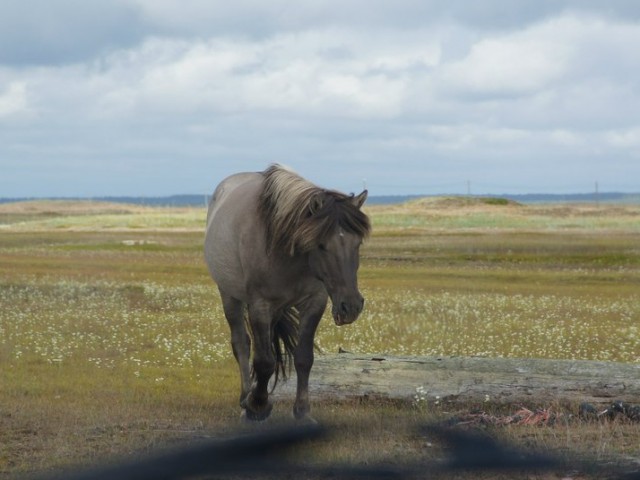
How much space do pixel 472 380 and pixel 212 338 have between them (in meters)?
8.77

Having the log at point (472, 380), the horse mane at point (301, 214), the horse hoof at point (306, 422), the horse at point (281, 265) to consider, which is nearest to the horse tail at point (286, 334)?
the horse at point (281, 265)

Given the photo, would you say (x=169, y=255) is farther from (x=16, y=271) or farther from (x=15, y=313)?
(x=15, y=313)

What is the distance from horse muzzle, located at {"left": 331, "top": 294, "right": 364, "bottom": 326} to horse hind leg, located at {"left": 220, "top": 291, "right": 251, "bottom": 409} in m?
2.80

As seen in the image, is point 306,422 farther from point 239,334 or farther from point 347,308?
point 239,334

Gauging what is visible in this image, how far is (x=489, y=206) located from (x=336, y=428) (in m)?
129

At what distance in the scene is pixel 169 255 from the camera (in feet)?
168

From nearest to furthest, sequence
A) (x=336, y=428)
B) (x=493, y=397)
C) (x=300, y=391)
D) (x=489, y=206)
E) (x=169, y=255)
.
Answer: (x=336, y=428)
(x=300, y=391)
(x=493, y=397)
(x=169, y=255)
(x=489, y=206)

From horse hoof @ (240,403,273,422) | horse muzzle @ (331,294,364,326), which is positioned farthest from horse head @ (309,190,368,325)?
horse hoof @ (240,403,273,422)

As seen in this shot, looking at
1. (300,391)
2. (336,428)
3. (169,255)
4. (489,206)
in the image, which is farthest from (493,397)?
(489,206)

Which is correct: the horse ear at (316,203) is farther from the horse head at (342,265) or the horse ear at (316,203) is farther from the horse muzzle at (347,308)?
the horse muzzle at (347,308)

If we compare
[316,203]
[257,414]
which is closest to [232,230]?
[316,203]

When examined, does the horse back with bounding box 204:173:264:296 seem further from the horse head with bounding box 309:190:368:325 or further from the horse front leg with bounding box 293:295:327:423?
the horse head with bounding box 309:190:368:325

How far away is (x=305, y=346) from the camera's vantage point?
10773 millimetres

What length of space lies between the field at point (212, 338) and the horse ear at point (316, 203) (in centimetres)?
204
